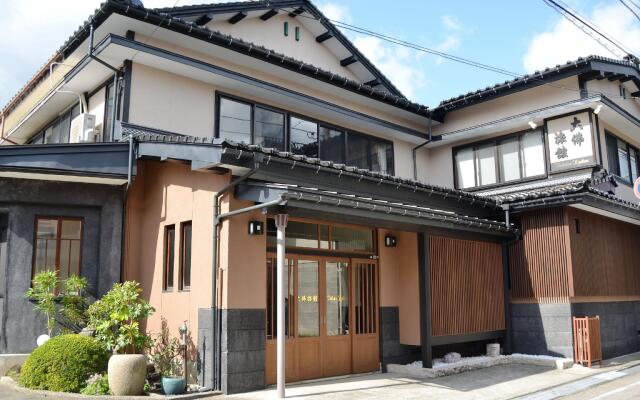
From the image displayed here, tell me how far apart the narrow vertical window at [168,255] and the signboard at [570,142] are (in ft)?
33.4

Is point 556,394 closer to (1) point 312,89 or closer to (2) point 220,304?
(2) point 220,304

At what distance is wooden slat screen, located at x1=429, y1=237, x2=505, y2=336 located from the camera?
1193 cm

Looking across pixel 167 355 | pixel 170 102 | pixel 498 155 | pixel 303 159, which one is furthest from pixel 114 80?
pixel 498 155

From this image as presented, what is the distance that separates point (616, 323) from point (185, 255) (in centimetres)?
1094

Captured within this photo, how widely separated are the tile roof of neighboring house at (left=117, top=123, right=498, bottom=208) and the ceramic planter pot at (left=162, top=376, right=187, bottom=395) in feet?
12.1

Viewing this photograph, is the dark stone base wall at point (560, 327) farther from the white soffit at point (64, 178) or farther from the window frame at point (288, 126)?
the white soffit at point (64, 178)

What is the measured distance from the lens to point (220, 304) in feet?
29.4

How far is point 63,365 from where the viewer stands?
8.68 meters

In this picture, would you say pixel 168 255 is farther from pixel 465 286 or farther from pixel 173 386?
pixel 465 286

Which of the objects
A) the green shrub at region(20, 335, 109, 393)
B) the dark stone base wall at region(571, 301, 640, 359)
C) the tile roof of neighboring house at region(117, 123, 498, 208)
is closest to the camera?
the green shrub at region(20, 335, 109, 393)

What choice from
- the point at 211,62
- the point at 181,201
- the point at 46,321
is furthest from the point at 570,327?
the point at 46,321

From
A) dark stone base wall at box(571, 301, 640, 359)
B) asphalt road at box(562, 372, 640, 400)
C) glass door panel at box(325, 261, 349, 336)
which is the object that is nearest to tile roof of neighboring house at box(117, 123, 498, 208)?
glass door panel at box(325, 261, 349, 336)

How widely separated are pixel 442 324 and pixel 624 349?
5.79 m

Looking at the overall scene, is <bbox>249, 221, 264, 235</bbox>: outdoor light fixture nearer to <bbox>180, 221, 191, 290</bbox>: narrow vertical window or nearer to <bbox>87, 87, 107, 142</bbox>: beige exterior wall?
<bbox>180, 221, 191, 290</bbox>: narrow vertical window
